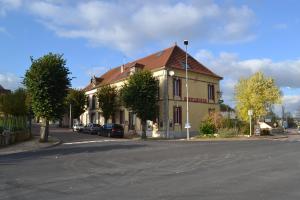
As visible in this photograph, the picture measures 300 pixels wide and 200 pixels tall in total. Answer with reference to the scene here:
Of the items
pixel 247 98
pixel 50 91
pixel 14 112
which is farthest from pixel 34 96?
pixel 247 98

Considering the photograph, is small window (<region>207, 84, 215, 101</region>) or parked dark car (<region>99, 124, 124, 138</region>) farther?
small window (<region>207, 84, 215, 101</region>)

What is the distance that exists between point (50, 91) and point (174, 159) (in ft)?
65.0

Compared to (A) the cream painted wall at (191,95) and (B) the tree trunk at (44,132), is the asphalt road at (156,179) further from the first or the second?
(A) the cream painted wall at (191,95)

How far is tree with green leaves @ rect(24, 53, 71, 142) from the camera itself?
3522cm

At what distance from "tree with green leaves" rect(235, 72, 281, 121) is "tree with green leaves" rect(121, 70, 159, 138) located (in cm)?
1524

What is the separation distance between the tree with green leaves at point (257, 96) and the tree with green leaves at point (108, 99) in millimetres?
17010

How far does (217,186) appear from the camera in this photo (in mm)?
10844

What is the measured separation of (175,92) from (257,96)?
12.6 m

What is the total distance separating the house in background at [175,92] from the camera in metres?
47.8

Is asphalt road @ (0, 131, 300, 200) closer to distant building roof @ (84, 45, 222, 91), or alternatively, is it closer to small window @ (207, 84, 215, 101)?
distant building roof @ (84, 45, 222, 91)

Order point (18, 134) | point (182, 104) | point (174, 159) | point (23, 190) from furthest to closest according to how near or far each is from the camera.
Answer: point (182, 104) → point (18, 134) → point (174, 159) → point (23, 190)

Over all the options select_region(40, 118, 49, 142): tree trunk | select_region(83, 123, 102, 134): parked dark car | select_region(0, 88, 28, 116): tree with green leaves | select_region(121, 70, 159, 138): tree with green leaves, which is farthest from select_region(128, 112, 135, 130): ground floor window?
select_region(40, 118, 49, 142): tree trunk

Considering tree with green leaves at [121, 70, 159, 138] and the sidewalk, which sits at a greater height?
tree with green leaves at [121, 70, 159, 138]

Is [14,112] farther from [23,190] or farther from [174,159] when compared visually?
[23,190]
